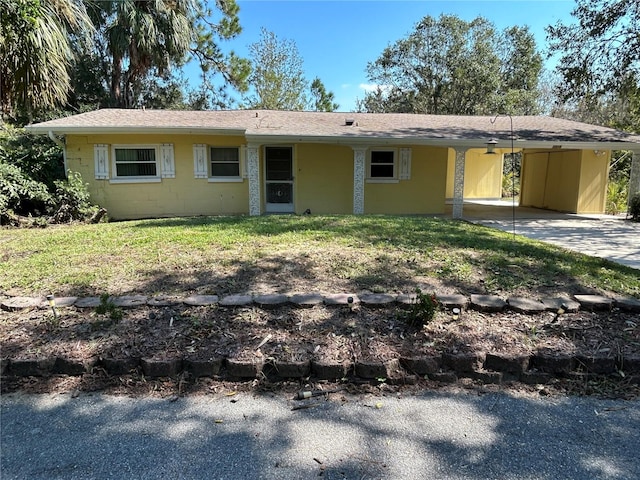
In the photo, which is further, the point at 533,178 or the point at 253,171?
the point at 533,178

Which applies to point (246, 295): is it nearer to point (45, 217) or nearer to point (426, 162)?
point (45, 217)

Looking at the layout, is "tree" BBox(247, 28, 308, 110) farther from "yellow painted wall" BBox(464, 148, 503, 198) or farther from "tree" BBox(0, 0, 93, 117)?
"tree" BBox(0, 0, 93, 117)

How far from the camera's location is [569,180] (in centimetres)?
1304

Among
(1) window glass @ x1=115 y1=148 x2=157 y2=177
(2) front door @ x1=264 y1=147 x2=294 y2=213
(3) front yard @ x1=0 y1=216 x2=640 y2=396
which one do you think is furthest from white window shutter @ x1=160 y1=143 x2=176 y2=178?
(3) front yard @ x1=0 y1=216 x2=640 y2=396

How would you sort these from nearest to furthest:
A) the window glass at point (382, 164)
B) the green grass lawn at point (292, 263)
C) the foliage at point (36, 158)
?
the green grass lawn at point (292, 263), the foliage at point (36, 158), the window glass at point (382, 164)

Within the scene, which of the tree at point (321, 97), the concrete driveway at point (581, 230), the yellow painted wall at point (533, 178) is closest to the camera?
the concrete driveway at point (581, 230)

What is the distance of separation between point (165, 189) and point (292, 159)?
142 inches

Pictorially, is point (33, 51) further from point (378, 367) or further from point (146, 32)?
point (146, 32)

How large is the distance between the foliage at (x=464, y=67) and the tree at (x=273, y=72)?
17.8 ft

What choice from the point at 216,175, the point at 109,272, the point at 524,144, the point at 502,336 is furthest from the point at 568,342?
the point at 216,175

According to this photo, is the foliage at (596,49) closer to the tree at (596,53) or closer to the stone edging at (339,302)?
the tree at (596,53)

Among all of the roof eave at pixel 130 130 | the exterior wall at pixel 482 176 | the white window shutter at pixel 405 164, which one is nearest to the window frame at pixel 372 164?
the white window shutter at pixel 405 164

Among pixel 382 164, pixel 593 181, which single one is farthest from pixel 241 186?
pixel 593 181

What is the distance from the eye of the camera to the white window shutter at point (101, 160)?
1066 centimetres
